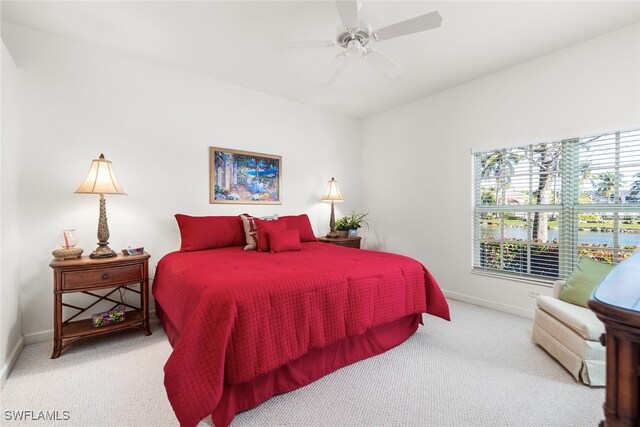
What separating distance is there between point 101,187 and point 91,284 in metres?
0.79

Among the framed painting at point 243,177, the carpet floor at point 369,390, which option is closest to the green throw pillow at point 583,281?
the carpet floor at point 369,390

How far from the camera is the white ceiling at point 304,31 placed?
217cm

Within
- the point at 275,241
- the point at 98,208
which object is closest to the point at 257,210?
the point at 275,241

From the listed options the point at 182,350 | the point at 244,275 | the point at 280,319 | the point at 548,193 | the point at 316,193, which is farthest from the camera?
the point at 316,193

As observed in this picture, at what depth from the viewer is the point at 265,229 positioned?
299 cm

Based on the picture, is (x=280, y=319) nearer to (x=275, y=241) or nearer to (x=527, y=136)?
(x=275, y=241)

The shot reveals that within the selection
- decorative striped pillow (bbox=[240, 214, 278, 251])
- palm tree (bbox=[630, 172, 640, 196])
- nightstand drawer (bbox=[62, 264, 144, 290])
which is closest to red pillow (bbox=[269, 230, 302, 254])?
decorative striped pillow (bbox=[240, 214, 278, 251])

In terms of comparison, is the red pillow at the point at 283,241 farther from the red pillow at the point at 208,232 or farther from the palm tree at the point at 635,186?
the palm tree at the point at 635,186

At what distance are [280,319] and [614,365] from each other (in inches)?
54.7

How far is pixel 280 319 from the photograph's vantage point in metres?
1.69

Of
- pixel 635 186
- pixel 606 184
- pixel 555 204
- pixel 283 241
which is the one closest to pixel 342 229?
pixel 283 241

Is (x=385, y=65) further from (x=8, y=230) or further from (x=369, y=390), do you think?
(x=8, y=230)

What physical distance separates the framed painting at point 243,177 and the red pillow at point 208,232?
1.41ft

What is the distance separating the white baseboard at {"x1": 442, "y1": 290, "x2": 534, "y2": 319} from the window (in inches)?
14.3
